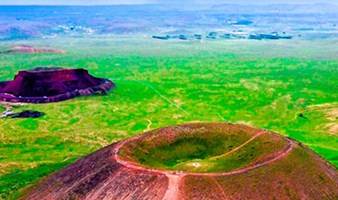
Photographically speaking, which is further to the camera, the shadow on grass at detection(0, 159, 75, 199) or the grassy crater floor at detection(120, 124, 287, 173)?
the shadow on grass at detection(0, 159, 75, 199)

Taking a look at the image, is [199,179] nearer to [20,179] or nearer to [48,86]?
[20,179]

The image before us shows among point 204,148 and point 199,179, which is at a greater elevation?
point 199,179

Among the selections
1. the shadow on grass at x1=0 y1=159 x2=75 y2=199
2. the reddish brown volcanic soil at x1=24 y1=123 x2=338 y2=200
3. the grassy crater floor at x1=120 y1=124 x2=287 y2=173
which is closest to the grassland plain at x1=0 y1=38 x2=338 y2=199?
the shadow on grass at x1=0 y1=159 x2=75 y2=199

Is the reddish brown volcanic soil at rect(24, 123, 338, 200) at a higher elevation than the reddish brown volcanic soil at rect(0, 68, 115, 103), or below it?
higher

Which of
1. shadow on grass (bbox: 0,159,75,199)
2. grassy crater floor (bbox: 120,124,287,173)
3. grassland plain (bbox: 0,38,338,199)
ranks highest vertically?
grassy crater floor (bbox: 120,124,287,173)

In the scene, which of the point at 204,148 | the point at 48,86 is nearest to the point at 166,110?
the point at 48,86

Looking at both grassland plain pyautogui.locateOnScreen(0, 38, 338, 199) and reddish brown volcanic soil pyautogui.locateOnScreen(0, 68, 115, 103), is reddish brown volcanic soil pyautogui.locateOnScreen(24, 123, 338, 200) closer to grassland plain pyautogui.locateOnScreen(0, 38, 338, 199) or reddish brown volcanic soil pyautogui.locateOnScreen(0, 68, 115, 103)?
grassland plain pyautogui.locateOnScreen(0, 38, 338, 199)

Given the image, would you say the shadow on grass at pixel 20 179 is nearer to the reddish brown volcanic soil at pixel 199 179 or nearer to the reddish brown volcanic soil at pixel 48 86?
the reddish brown volcanic soil at pixel 199 179
